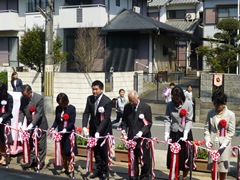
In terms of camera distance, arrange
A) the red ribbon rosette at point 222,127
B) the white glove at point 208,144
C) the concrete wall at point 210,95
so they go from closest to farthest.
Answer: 1. the red ribbon rosette at point 222,127
2. the white glove at point 208,144
3. the concrete wall at point 210,95

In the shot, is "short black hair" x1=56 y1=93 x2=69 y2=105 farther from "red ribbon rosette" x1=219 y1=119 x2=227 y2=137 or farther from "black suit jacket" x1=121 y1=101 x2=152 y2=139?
"red ribbon rosette" x1=219 y1=119 x2=227 y2=137

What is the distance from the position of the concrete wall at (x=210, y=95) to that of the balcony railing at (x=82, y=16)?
37.8 feet

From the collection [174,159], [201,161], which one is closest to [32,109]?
[174,159]

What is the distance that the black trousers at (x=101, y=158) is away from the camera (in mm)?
7527

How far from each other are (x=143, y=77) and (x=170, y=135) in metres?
13.4

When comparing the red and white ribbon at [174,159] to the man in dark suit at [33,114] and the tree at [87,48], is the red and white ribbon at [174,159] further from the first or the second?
the tree at [87,48]

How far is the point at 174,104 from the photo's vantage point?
7004 mm

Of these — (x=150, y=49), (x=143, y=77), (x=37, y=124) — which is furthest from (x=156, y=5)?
(x=37, y=124)

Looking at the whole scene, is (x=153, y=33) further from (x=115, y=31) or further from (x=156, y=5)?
(x=156, y=5)

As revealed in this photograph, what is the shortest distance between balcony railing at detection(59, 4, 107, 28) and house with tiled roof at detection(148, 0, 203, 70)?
977 cm

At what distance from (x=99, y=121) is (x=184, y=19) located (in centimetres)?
2991

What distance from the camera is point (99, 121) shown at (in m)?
7.45

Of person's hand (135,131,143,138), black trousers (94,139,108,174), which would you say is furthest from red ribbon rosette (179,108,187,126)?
black trousers (94,139,108,174)

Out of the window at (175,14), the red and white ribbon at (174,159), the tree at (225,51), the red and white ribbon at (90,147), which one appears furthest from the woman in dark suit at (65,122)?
the window at (175,14)
